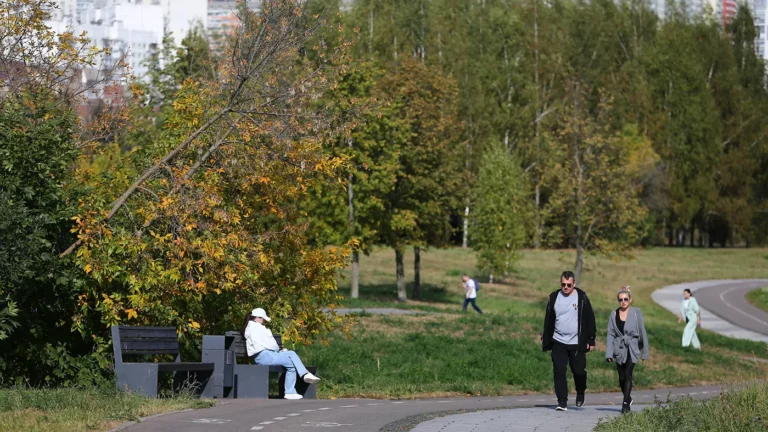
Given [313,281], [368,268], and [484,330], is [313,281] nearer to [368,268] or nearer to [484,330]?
[484,330]

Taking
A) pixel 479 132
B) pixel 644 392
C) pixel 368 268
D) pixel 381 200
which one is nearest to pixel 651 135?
pixel 479 132

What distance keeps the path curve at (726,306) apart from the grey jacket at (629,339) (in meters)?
28.9

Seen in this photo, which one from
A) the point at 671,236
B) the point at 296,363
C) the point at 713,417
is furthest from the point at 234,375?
the point at 671,236

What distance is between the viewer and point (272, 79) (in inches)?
703

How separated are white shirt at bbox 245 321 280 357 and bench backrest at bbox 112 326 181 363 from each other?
99 centimetres

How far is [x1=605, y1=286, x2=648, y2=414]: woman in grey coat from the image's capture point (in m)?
15.5

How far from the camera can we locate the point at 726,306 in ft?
193

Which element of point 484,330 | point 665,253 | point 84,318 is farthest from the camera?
point 665,253

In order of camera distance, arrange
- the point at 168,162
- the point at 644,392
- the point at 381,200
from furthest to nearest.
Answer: the point at 381,200 → the point at 644,392 → the point at 168,162

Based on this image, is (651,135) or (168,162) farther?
(651,135)

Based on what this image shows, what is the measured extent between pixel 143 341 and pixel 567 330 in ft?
18.0

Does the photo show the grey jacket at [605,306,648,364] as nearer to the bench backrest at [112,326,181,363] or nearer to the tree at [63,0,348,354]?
the tree at [63,0,348,354]

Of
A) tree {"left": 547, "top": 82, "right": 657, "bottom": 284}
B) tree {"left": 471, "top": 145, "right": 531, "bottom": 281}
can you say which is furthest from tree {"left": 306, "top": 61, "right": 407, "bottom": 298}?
tree {"left": 471, "top": 145, "right": 531, "bottom": 281}

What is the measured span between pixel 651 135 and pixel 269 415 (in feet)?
287
